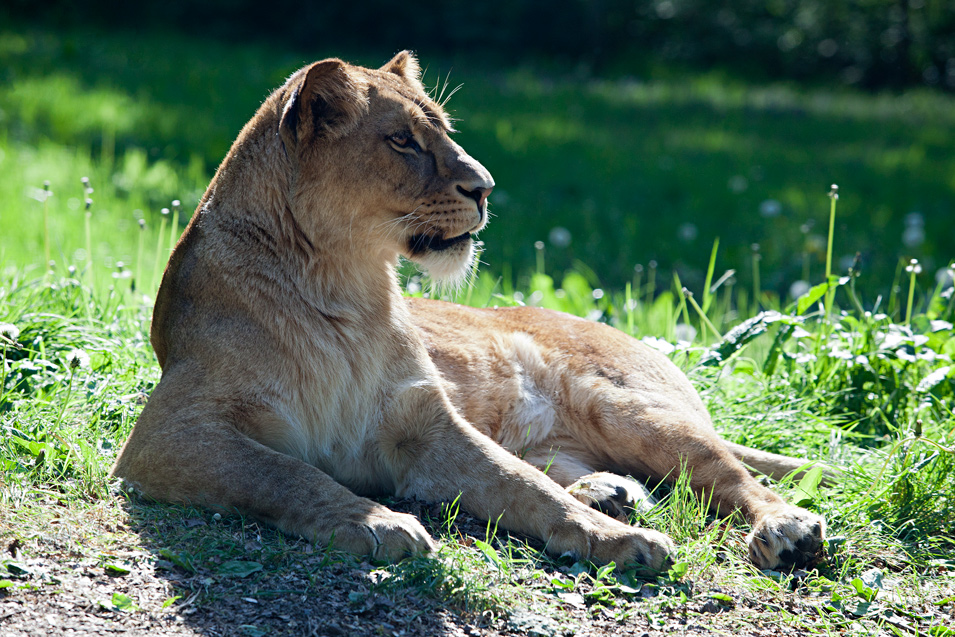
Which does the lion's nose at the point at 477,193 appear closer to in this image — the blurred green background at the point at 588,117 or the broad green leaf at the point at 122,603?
the broad green leaf at the point at 122,603

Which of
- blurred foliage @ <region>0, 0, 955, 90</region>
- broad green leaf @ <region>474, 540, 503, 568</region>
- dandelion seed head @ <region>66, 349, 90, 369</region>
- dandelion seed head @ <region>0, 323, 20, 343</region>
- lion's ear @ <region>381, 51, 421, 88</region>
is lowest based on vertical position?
broad green leaf @ <region>474, 540, 503, 568</region>

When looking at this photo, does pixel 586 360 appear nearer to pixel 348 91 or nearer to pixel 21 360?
pixel 348 91

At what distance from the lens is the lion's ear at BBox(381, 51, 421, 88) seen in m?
3.96

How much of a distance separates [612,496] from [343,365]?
112 cm

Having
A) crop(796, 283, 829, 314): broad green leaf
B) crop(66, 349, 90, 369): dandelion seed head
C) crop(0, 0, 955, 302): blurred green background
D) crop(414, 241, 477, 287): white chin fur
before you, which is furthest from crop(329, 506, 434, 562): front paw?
crop(0, 0, 955, 302): blurred green background

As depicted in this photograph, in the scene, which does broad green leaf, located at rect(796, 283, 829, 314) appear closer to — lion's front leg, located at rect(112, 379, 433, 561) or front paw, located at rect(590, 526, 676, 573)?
front paw, located at rect(590, 526, 676, 573)

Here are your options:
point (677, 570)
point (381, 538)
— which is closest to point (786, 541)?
point (677, 570)

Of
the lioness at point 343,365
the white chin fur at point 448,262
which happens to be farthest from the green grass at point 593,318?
the white chin fur at point 448,262

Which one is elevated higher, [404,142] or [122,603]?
[404,142]

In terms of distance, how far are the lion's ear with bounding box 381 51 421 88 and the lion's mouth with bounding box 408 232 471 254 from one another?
2.43ft

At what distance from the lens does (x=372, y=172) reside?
3484 millimetres

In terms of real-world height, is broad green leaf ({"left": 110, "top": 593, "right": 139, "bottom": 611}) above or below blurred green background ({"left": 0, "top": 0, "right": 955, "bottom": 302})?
below

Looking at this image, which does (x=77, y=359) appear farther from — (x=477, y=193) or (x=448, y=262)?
(x=477, y=193)

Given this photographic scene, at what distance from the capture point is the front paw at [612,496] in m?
3.56
